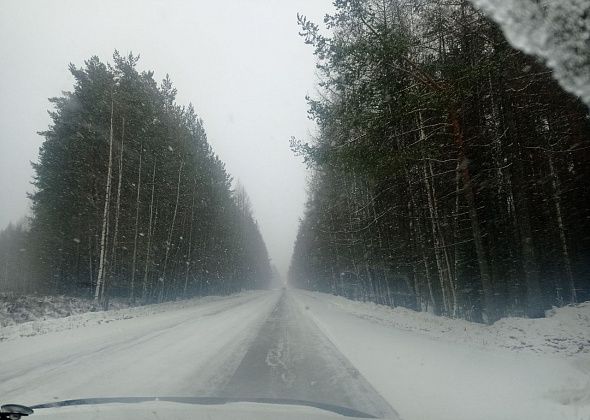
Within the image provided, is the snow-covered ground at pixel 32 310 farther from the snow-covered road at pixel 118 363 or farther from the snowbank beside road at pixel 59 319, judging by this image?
the snow-covered road at pixel 118 363

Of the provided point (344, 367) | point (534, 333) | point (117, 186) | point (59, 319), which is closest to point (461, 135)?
point (534, 333)

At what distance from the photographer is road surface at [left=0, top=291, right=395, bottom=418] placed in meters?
5.23

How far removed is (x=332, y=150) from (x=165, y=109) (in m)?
21.3

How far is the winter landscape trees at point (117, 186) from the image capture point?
24453 millimetres

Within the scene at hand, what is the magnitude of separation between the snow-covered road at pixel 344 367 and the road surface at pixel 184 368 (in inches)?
0.8

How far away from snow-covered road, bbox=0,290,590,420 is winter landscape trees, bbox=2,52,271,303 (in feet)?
40.4

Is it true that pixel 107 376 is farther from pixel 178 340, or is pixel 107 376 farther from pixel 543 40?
pixel 543 40

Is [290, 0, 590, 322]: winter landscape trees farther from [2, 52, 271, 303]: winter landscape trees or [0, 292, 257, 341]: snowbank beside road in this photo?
[2, 52, 271, 303]: winter landscape trees

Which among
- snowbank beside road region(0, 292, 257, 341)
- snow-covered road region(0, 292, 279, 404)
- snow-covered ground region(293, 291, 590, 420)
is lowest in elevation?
snow-covered ground region(293, 291, 590, 420)

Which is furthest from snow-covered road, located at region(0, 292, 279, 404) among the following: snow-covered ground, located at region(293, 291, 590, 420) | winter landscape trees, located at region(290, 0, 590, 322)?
winter landscape trees, located at region(290, 0, 590, 322)

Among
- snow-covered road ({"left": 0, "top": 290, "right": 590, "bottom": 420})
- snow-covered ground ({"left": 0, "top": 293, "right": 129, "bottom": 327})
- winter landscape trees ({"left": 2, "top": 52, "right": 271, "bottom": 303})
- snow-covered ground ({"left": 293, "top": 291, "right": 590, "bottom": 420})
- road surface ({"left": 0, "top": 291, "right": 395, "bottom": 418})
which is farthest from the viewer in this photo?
winter landscape trees ({"left": 2, "top": 52, "right": 271, "bottom": 303})

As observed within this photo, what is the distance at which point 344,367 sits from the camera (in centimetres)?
680

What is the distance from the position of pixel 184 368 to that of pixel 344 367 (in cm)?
267

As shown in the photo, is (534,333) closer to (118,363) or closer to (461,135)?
(461,135)
